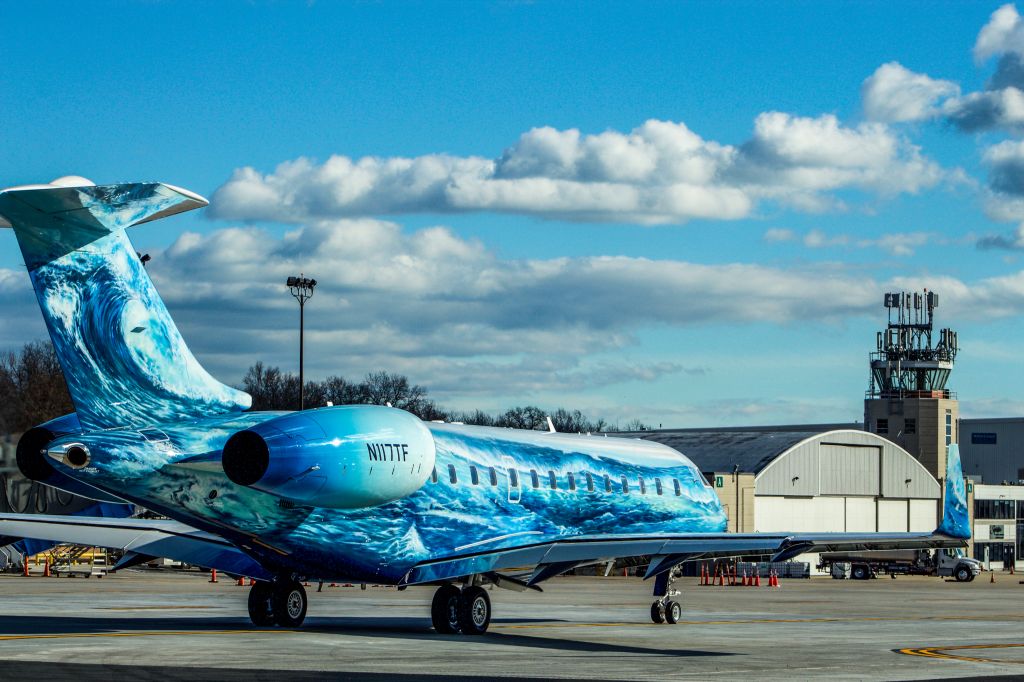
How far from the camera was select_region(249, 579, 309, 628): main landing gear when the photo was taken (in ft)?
98.2

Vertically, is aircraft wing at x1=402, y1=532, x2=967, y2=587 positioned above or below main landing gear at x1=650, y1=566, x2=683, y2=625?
above

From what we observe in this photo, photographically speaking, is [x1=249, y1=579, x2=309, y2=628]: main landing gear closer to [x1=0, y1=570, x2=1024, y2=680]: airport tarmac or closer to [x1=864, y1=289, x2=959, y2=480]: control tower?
[x1=0, y1=570, x2=1024, y2=680]: airport tarmac

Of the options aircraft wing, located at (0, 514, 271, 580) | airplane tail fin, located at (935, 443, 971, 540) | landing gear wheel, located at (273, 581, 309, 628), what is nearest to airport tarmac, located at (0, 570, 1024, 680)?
landing gear wheel, located at (273, 581, 309, 628)

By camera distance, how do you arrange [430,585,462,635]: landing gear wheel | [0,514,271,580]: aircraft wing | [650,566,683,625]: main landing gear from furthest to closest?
1. [650,566,683,625]: main landing gear
2. [430,585,462,635]: landing gear wheel
3. [0,514,271,580]: aircraft wing

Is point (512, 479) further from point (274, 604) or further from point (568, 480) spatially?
point (274, 604)

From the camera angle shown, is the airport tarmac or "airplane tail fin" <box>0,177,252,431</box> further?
"airplane tail fin" <box>0,177,252,431</box>

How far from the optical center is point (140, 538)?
3069cm

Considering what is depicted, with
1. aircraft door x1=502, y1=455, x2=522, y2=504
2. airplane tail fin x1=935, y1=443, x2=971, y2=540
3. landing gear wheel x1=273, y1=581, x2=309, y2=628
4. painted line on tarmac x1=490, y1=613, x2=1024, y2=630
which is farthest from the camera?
painted line on tarmac x1=490, y1=613, x2=1024, y2=630

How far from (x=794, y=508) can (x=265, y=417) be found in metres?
64.6

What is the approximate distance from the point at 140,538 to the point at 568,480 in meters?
9.09

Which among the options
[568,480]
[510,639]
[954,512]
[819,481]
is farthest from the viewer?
[819,481]

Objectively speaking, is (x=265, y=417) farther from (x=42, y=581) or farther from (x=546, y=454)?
(x=42, y=581)

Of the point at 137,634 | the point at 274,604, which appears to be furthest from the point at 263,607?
the point at 137,634

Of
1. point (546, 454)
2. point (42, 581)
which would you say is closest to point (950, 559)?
point (42, 581)
